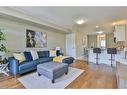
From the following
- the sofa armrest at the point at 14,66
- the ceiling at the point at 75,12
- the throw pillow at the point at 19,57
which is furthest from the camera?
the throw pillow at the point at 19,57

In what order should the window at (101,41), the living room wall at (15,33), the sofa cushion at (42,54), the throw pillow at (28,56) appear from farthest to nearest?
1. the window at (101,41)
2. the sofa cushion at (42,54)
3. the throw pillow at (28,56)
4. the living room wall at (15,33)

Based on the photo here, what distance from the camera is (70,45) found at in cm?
844

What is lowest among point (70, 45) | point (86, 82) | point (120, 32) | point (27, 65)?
point (86, 82)

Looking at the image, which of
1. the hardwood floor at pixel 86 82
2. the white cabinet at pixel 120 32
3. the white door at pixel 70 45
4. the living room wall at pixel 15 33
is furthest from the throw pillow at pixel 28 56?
the white cabinet at pixel 120 32

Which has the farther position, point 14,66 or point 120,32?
point 120,32

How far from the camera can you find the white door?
8.20 meters

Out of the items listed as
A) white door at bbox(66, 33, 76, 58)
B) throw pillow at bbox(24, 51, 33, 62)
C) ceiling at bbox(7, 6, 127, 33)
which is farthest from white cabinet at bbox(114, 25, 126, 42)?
throw pillow at bbox(24, 51, 33, 62)

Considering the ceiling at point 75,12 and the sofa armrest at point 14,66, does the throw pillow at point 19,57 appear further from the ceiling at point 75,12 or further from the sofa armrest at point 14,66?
the ceiling at point 75,12

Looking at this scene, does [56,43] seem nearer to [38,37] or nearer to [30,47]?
[38,37]

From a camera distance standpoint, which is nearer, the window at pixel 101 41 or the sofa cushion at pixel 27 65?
the sofa cushion at pixel 27 65

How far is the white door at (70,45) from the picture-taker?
8.20m

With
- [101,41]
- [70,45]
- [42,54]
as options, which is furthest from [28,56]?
[101,41]

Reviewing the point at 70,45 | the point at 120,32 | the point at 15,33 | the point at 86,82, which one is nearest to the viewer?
the point at 86,82

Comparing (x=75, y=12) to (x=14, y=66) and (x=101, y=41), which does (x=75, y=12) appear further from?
(x=101, y=41)
